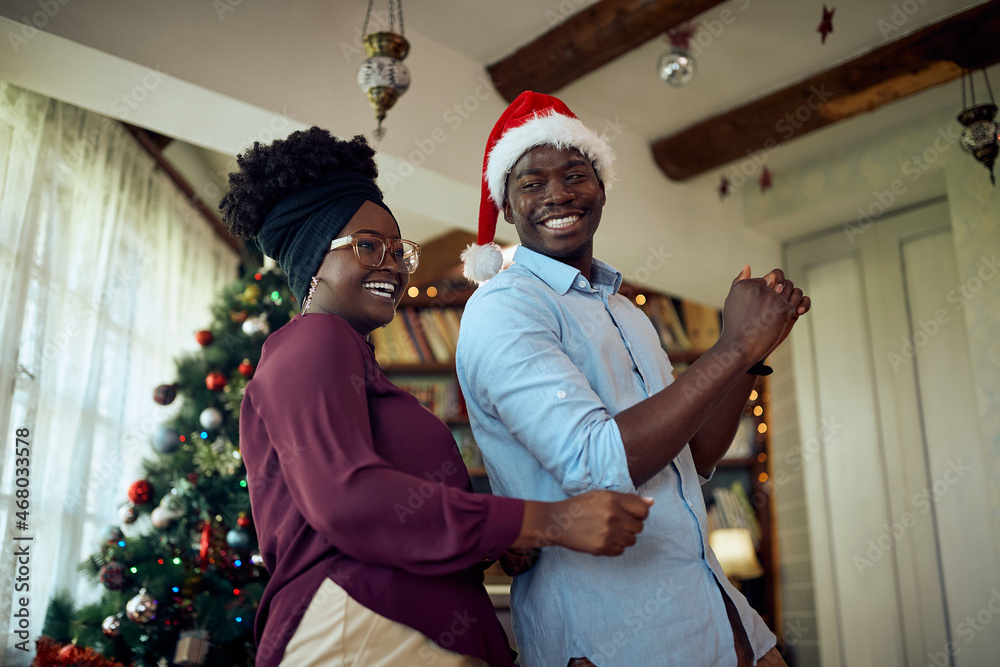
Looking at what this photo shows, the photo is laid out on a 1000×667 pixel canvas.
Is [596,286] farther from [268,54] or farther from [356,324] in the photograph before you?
[268,54]

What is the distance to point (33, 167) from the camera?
2.54 metres

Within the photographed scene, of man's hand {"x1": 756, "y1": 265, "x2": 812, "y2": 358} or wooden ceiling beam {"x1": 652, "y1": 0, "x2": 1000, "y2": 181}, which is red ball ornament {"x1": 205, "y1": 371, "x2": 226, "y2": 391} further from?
wooden ceiling beam {"x1": 652, "y1": 0, "x2": 1000, "y2": 181}

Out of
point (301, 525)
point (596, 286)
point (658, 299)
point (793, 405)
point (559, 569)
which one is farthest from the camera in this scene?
point (658, 299)

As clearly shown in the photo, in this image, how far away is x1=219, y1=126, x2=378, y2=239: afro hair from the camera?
1.22 m

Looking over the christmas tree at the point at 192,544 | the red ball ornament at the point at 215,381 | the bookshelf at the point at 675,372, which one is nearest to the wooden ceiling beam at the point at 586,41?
the christmas tree at the point at 192,544

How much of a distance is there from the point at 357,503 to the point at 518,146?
0.75 metres

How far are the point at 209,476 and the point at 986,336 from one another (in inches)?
128

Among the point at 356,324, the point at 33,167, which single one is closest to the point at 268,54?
the point at 33,167

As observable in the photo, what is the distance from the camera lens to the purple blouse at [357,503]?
0.87 meters

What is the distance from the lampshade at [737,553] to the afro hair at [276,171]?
123 inches

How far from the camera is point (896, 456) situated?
12.7 ft

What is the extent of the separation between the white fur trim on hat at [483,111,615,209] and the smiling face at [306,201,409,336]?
308 millimetres

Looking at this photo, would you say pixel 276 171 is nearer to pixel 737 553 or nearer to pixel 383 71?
pixel 383 71

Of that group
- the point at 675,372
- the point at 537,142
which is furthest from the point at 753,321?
the point at 675,372
